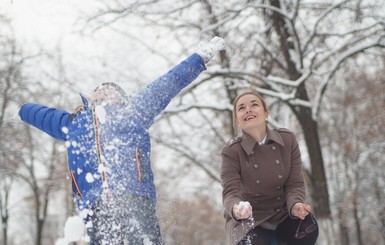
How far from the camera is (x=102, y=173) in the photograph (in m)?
3.14

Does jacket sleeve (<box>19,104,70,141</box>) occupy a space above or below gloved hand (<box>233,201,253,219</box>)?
above

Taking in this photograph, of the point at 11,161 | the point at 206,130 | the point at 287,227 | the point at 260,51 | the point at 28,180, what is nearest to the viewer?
the point at 287,227

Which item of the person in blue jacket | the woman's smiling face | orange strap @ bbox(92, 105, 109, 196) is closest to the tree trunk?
the woman's smiling face

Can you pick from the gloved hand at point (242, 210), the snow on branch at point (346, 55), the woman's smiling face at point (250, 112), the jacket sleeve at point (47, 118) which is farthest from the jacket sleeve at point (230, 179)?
the snow on branch at point (346, 55)

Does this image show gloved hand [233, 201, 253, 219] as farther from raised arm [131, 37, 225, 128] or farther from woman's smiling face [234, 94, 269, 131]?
raised arm [131, 37, 225, 128]

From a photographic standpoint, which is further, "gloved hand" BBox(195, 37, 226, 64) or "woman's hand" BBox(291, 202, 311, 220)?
"gloved hand" BBox(195, 37, 226, 64)

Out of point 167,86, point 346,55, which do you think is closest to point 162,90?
point 167,86

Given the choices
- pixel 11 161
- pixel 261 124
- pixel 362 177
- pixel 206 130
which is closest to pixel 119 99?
pixel 261 124

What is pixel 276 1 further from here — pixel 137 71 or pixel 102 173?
pixel 102 173

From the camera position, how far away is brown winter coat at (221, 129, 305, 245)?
3094 mm

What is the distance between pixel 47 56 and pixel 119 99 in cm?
1171

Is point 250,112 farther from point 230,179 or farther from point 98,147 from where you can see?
point 98,147

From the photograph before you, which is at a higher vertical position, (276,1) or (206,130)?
(276,1)

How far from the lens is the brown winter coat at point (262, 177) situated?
10.2ft
